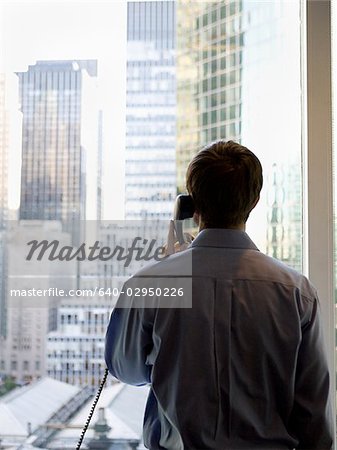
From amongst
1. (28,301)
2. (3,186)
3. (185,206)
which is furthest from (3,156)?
(185,206)

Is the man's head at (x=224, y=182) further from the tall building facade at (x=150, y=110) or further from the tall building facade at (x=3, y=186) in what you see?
the tall building facade at (x=3, y=186)

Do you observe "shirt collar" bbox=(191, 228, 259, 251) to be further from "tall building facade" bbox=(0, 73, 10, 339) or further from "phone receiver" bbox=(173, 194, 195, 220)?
"tall building facade" bbox=(0, 73, 10, 339)

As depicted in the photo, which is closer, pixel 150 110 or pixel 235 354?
pixel 235 354

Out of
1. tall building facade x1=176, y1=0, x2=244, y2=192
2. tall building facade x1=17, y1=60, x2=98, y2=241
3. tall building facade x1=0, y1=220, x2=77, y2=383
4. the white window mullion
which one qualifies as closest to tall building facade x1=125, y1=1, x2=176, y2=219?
tall building facade x1=176, y1=0, x2=244, y2=192

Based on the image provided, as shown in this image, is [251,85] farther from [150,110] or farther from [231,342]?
[231,342]

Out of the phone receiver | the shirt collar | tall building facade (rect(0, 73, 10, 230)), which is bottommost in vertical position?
the shirt collar

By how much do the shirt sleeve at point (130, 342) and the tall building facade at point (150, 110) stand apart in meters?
0.46

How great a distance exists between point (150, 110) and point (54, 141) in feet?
1.01

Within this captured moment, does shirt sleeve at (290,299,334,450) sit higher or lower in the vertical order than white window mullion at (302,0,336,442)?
lower

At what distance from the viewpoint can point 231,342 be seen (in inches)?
46.1

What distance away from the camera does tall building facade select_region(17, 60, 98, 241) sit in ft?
5.38

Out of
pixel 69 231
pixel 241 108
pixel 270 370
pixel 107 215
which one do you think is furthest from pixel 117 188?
pixel 270 370

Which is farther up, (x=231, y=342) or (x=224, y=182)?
(x=224, y=182)

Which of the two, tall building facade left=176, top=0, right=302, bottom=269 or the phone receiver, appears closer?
the phone receiver
